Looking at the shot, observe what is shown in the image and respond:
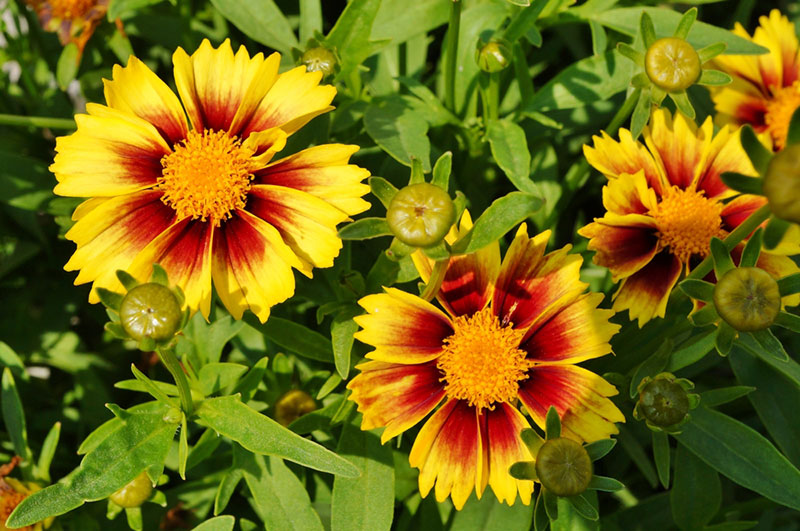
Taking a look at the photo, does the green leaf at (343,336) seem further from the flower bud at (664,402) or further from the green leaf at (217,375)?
the flower bud at (664,402)

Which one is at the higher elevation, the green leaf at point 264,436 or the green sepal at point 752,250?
the green sepal at point 752,250

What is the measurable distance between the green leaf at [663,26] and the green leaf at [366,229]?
0.88 m

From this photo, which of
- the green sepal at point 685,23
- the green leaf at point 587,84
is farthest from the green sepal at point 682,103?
the green leaf at point 587,84

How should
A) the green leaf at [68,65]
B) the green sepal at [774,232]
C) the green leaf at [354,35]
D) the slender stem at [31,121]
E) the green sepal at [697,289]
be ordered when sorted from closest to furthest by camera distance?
the green sepal at [774,232], the green sepal at [697,289], the green leaf at [354,35], the slender stem at [31,121], the green leaf at [68,65]

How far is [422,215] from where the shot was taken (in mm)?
1083

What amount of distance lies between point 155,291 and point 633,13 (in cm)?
123

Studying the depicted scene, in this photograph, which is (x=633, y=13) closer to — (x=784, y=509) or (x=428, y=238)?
(x=428, y=238)

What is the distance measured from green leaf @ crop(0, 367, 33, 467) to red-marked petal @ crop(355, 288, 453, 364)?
2.57ft

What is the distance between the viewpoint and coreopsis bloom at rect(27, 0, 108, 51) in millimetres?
1794

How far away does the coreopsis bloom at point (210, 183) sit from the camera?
1.28 metres

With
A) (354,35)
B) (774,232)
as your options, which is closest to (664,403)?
(774,232)

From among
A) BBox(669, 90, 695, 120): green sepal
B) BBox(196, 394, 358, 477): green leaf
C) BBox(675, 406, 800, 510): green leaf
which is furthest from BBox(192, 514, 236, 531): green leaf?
BBox(669, 90, 695, 120): green sepal

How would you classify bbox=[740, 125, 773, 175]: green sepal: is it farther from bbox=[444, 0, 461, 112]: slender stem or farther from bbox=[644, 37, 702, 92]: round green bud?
bbox=[444, 0, 461, 112]: slender stem

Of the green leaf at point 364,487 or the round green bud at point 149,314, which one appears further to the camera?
the green leaf at point 364,487
